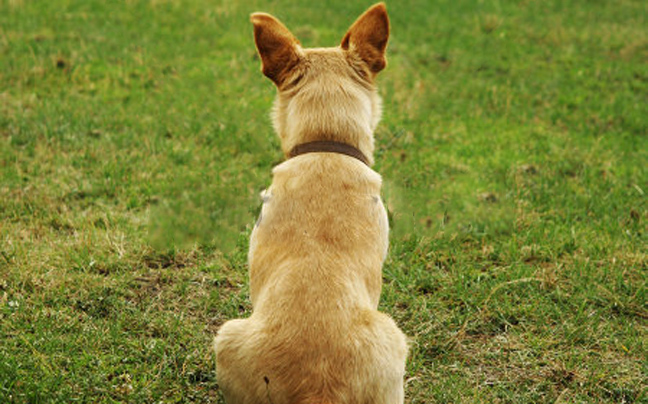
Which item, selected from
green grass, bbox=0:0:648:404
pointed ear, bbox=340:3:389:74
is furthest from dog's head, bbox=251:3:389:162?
green grass, bbox=0:0:648:404

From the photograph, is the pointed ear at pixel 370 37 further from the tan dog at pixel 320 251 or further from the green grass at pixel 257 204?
the green grass at pixel 257 204

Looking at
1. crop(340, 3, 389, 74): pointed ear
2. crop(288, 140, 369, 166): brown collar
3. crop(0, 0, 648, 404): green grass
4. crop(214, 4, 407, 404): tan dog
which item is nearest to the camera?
crop(214, 4, 407, 404): tan dog

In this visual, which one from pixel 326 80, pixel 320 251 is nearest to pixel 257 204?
pixel 326 80

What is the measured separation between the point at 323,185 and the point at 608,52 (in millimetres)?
9177

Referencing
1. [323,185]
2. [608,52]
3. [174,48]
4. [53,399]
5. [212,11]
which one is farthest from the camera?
[212,11]

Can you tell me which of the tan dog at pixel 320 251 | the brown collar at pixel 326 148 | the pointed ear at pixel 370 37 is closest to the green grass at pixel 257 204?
the tan dog at pixel 320 251

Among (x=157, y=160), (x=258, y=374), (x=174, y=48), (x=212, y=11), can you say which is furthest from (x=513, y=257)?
(x=212, y=11)

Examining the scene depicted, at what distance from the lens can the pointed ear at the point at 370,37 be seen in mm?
3961

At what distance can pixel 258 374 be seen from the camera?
298 centimetres

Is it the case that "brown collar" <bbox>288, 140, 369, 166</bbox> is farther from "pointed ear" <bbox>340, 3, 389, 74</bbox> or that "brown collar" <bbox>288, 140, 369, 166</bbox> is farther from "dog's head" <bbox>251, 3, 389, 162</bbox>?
"pointed ear" <bbox>340, 3, 389, 74</bbox>

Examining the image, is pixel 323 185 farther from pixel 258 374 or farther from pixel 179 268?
pixel 179 268

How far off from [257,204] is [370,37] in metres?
2.71

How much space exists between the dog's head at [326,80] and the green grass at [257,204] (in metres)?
1.78

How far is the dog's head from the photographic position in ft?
12.5
